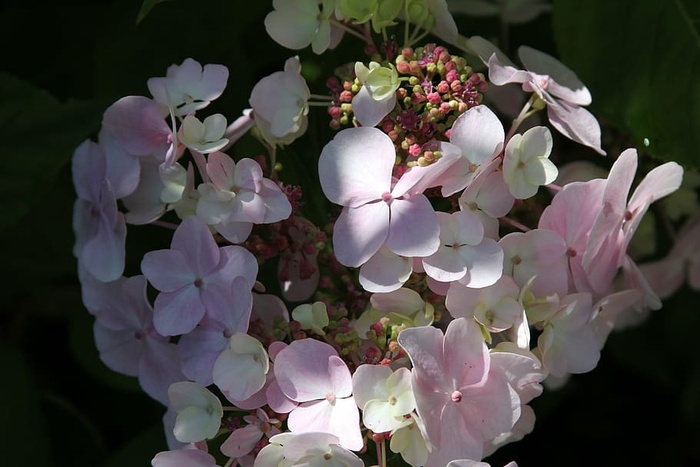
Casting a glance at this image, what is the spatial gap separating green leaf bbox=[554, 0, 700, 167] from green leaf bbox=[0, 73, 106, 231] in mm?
523

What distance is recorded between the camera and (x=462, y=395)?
2.62 ft

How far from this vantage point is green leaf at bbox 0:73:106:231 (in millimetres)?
1052

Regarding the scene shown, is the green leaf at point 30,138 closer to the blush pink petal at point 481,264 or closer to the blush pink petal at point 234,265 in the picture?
the blush pink petal at point 234,265

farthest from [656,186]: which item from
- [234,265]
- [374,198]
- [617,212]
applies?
[234,265]

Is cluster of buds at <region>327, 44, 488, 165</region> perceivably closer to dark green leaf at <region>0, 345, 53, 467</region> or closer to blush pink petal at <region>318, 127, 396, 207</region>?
blush pink petal at <region>318, 127, 396, 207</region>

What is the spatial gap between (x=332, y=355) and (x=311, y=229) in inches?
5.1

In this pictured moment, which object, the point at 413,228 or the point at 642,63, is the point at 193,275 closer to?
the point at 413,228

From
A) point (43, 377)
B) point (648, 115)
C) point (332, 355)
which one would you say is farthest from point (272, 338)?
point (43, 377)

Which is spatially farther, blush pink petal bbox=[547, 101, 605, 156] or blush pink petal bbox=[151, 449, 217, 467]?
blush pink petal bbox=[547, 101, 605, 156]

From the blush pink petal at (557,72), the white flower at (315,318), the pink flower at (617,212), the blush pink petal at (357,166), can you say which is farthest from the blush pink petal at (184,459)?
the blush pink petal at (557,72)

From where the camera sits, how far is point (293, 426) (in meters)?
0.78

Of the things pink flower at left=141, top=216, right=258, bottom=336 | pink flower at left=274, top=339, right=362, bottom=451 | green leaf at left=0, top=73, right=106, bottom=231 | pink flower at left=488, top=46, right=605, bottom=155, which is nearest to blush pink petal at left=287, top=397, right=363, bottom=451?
pink flower at left=274, top=339, right=362, bottom=451

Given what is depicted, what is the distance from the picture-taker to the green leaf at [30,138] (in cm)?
105

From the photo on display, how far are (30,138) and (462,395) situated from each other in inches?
21.8
